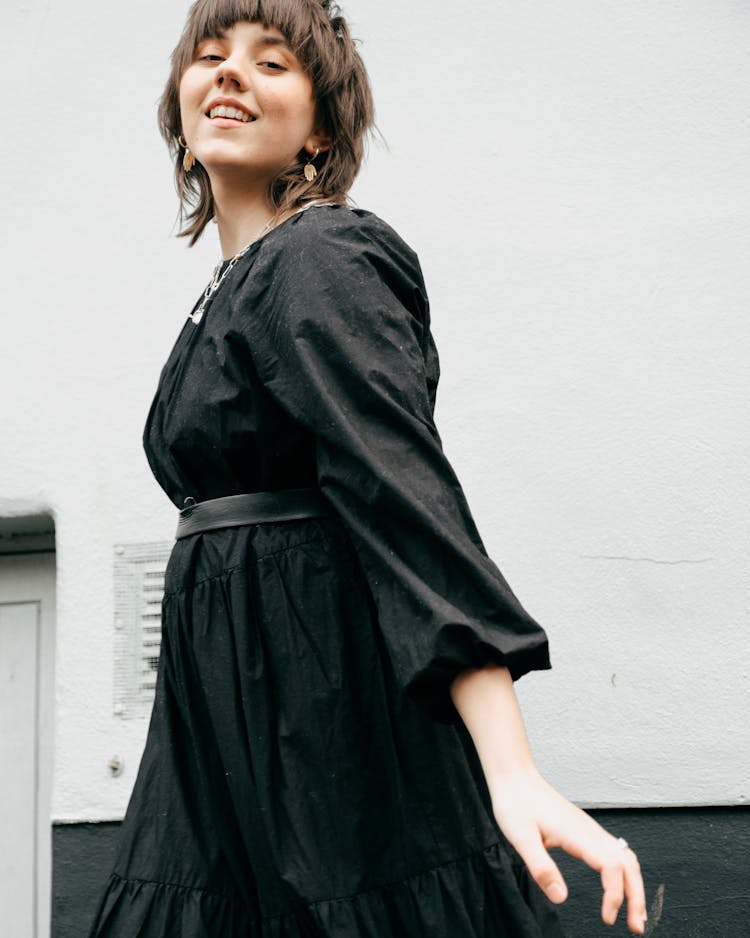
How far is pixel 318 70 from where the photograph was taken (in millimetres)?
1467

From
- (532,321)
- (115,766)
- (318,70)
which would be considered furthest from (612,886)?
(115,766)

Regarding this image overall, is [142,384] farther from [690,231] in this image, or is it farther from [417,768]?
[417,768]

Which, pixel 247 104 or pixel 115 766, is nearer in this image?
pixel 247 104

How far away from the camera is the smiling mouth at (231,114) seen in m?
1.41

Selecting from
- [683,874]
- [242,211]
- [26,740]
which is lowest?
[683,874]

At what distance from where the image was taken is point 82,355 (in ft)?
8.07

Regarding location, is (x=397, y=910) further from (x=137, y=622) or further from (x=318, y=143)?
(x=137, y=622)

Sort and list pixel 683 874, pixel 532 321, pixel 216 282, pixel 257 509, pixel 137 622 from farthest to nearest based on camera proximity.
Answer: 1. pixel 137 622
2. pixel 532 321
3. pixel 683 874
4. pixel 216 282
5. pixel 257 509

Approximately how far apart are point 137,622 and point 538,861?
1.59m

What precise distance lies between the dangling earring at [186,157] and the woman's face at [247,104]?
0.40ft

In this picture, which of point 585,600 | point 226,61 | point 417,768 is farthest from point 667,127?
point 417,768

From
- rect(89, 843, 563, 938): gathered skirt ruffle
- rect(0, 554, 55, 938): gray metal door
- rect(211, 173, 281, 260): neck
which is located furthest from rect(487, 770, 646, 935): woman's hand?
rect(0, 554, 55, 938): gray metal door

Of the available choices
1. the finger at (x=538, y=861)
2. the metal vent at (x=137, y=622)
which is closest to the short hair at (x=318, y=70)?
the finger at (x=538, y=861)

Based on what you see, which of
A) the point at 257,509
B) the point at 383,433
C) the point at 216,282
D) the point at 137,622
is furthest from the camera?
the point at 137,622
